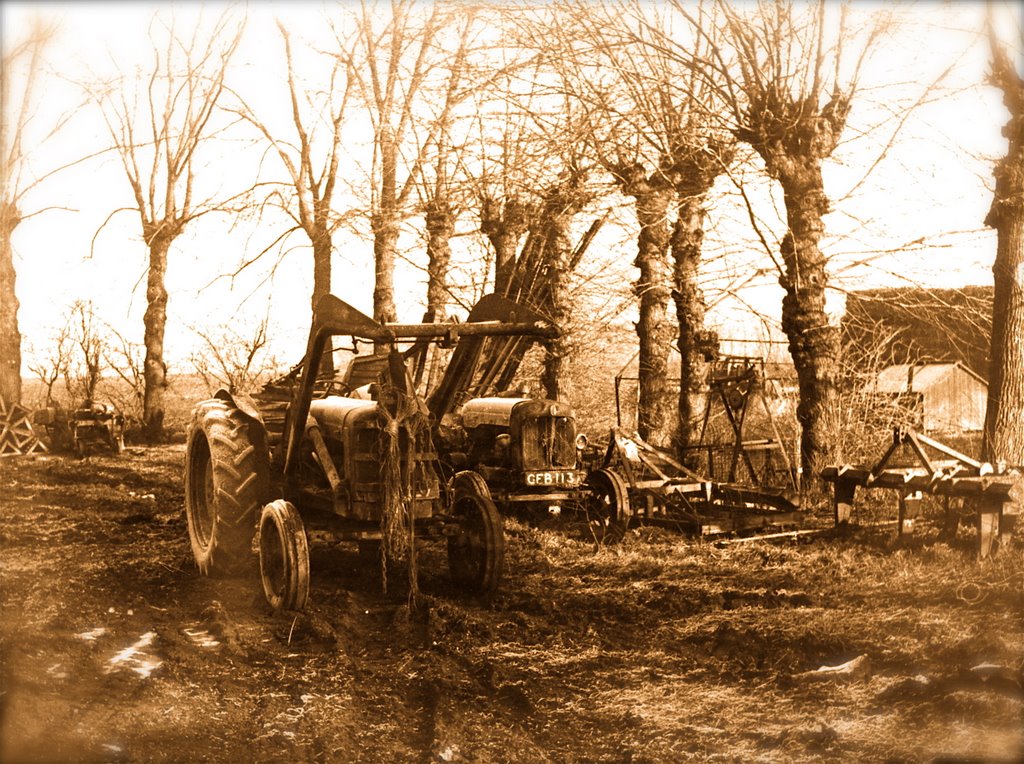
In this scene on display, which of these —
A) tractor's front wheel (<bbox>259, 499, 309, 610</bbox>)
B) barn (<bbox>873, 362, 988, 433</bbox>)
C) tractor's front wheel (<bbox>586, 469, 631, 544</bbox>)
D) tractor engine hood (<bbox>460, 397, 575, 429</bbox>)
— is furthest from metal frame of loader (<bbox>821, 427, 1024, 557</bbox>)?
barn (<bbox>873, 362, 988, 433</bbox>)

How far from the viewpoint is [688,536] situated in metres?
9.48

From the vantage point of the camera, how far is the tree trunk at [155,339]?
22.6 metres

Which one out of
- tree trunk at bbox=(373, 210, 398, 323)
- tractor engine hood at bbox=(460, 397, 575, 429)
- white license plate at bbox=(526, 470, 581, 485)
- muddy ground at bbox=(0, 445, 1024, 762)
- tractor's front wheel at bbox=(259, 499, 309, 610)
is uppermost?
tree trunk at bbox=(373, 210, 398, 323)

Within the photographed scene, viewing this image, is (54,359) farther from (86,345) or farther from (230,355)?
(230,355)

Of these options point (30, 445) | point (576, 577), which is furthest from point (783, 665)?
point (30, 445)

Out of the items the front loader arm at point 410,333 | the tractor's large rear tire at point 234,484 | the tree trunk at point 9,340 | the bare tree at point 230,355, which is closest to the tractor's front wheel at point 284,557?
the tractor's large rear tire at point 234,484

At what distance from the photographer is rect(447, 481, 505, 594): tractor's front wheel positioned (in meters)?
6.76

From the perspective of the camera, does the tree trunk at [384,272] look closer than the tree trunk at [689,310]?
No

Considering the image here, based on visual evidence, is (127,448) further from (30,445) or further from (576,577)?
(576,577)

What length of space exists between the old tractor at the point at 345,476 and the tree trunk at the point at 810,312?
4.10 metres

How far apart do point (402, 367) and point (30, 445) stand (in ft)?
51.6

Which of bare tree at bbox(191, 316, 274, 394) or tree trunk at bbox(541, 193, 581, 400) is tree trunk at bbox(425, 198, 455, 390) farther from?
bare tree at bbox(191, 316, 274, 394)

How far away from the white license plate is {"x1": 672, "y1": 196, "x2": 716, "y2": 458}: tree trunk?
11.2 ft

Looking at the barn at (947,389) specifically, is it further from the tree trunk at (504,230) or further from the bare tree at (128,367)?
the bare tree at (128,367)
